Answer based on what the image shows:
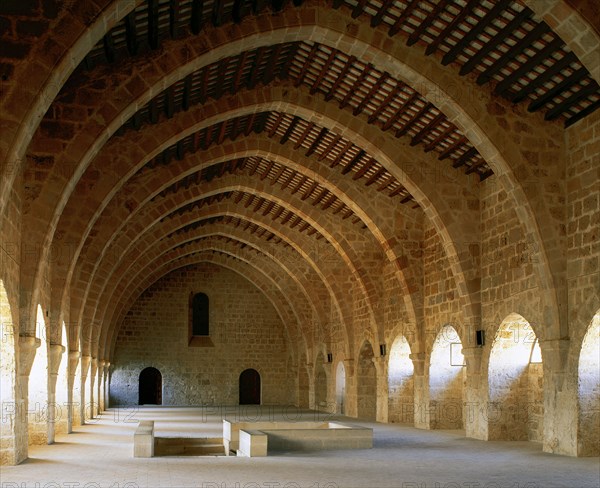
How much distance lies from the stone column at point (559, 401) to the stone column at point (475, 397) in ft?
6.41

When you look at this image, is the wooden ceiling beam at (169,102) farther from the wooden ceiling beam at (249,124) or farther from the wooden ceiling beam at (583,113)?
the wooden ceiling beam at (583,113)

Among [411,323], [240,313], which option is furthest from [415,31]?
[240,313]

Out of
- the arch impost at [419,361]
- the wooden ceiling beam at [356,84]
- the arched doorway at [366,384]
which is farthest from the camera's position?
the arched doorway at [366,384]

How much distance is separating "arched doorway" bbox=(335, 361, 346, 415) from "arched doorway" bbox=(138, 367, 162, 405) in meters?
7.82

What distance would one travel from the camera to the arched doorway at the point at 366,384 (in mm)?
18547

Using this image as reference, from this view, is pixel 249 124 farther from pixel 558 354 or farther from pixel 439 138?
pixel 558 354

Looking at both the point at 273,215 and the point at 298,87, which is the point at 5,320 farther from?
the point at 273,215

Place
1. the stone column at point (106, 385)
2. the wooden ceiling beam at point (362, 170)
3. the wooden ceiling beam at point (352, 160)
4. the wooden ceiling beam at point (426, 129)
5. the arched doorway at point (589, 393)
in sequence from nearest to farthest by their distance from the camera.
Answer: the arched doorway at point (589, 393) < the wooden ceiling beam at point (426, 129) < the wooden ceiling beam at point (352, 160) < the wooden ceiling beam at point (362, 170) < the stone column at point (106, 385)

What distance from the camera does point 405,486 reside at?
754cm

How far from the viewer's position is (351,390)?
19.1 metres

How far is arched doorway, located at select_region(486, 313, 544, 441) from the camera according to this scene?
12.5m

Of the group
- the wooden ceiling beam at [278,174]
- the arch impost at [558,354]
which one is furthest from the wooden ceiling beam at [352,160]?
the arch impost at [558,354]

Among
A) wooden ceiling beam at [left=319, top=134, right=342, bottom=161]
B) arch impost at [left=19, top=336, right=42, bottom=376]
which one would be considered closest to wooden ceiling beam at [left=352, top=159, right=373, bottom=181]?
wooden ceiling beam at [left=319, top=134, right=342, bottom=161]

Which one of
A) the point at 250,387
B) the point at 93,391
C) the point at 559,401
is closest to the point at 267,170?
the point at 93,391
